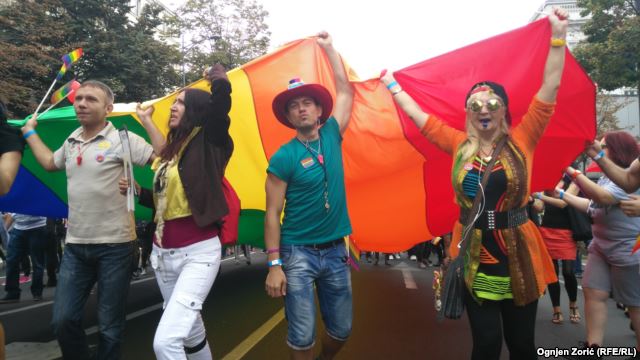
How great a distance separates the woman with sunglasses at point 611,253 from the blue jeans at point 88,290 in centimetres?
332

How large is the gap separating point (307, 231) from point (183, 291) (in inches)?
31.1

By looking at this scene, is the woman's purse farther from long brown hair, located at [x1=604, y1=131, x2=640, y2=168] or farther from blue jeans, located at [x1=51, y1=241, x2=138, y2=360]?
blue jeans, located at [x1=51, y1=241, x2=138, y2=360]

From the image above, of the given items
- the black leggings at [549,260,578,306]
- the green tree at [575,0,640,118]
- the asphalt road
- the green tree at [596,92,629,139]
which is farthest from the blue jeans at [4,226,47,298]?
the green tree at [596,92,629,139]

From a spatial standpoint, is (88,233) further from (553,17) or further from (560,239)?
(560,239)

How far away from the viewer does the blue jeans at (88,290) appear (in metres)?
2.90

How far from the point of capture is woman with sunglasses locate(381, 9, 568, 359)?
98.9 inches

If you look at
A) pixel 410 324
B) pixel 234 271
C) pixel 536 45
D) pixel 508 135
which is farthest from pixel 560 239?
pixel 234 271

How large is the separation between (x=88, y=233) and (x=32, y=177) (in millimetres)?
2853

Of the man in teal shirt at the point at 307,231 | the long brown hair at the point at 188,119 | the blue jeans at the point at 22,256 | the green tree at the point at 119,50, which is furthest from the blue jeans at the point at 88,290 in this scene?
the green tree at the point at 119,50

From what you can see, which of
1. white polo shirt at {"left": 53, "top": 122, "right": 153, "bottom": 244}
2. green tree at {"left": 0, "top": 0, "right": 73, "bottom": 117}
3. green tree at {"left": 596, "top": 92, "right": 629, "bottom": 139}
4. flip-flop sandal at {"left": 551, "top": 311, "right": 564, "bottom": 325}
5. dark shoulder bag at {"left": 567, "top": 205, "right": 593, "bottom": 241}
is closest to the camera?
white polo shirt at {"left": 53, "top": 122, "right": 153, "bottom": 244}

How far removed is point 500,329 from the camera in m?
2.51

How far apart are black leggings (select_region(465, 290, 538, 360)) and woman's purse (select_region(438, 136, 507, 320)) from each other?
0.31ft

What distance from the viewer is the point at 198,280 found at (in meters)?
2.59

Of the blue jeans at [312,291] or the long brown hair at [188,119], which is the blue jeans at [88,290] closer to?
the long brown hair at [188,119]
